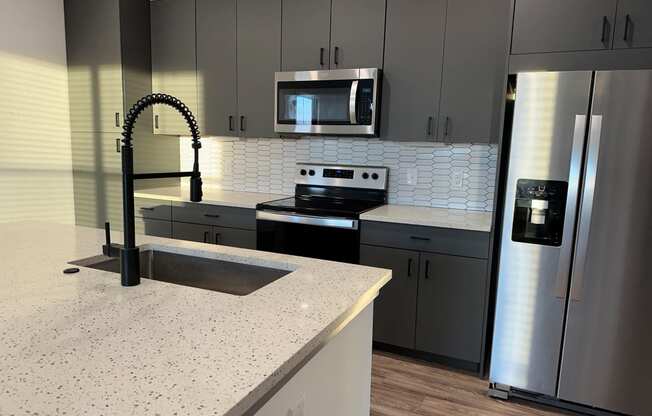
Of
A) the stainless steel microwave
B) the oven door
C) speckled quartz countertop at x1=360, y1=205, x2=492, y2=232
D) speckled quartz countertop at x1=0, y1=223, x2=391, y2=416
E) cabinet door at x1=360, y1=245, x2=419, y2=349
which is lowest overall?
cabinet door at x1=360, y1=245, x2=419, y2=349

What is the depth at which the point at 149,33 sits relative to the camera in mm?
3639

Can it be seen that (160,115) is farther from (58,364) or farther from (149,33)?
(58,364)

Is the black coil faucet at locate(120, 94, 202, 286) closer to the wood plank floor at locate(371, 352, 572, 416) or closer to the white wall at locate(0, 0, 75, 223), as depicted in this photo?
the wood plank floor at locate(371, 352, 572, 416)

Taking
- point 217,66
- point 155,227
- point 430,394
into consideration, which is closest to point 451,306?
point 430,394

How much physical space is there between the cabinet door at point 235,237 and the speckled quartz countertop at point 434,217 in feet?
2.80

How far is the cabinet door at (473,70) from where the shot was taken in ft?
8.55

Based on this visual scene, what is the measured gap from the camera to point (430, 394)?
2.42 meters

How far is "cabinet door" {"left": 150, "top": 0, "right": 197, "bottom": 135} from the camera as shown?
351 centimetres

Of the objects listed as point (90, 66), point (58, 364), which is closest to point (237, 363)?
point (58, 364)

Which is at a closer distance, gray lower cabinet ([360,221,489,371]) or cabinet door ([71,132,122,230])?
gray lower cabinet ([360,221,489,371])

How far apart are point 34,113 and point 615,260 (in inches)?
159

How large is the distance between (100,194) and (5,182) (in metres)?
0.65

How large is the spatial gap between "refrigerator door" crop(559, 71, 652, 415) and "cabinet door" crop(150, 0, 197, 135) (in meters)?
2.84

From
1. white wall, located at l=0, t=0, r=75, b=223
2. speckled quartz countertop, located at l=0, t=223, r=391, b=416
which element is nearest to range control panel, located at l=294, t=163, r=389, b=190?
speckled quartz countertop, located at l=0, t=223, r=391, b=416
